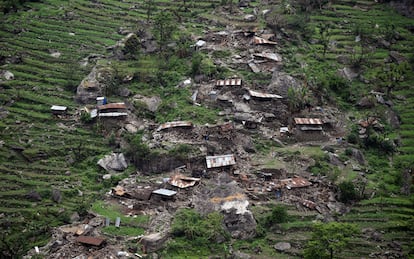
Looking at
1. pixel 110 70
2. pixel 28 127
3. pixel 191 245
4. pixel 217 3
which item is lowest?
pixel 191 245

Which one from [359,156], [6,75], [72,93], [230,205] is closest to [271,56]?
[359,156]

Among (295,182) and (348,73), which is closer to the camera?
(295,182)

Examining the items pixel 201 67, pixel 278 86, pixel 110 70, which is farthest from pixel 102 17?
pixel 278 86

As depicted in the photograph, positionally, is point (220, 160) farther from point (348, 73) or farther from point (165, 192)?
point (348, 73)

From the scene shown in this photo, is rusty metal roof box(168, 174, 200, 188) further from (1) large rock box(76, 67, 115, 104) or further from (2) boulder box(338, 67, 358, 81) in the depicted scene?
(2) boulder box(338, 67, 358, 81)

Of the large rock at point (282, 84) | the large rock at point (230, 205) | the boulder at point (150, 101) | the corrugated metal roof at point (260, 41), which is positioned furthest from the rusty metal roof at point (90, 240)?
the corrugated metal roof at point (260, 41)

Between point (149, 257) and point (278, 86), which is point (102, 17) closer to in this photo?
point (278, 86)
